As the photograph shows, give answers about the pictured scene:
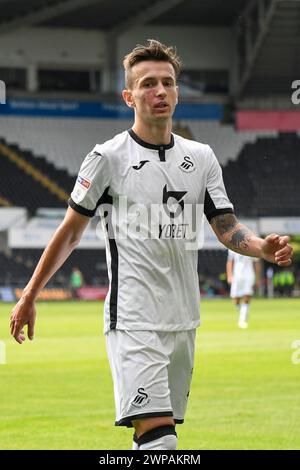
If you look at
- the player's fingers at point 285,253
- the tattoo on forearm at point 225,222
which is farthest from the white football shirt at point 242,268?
the player's fingers at point 285,253

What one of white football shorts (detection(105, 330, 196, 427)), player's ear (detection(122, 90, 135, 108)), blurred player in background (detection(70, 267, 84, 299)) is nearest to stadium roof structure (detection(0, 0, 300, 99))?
blurred player in background (detection(70, 267, 84, 299))

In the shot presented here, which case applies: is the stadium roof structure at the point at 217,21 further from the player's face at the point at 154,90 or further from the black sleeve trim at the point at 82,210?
the black sleeve trim at the point at 82,210

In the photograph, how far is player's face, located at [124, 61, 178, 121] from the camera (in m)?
6.10

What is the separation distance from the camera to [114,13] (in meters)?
52.5

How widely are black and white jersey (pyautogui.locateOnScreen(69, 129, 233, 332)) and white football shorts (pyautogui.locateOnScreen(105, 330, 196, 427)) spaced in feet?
0.21

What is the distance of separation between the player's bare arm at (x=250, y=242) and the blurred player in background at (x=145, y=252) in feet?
0.05

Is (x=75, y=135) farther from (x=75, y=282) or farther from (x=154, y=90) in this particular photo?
→ (x=154, y=90)

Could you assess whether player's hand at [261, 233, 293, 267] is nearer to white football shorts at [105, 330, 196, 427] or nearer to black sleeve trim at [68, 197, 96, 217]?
white football shorts at [105, 330, 196, 427]

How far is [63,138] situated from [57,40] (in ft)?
15.9

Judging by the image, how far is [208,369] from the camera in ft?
53.6

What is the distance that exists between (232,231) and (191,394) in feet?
23.0

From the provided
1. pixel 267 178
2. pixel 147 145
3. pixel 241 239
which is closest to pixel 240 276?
pixel 241 239

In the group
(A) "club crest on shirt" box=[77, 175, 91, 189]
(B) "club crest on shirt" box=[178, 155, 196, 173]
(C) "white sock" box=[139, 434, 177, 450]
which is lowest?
(C) "white sock" box=[139, 434, 177, 450]
